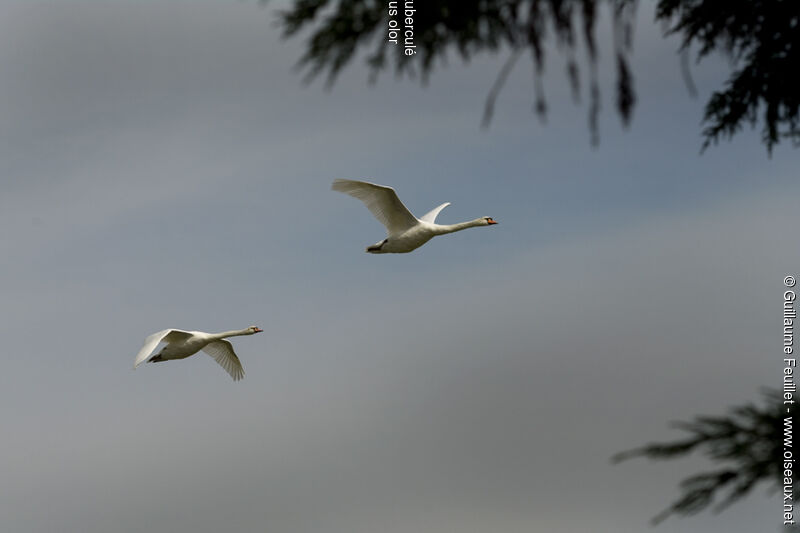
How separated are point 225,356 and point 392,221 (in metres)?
Result: 3.88

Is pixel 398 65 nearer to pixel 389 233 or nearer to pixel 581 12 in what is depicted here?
pixel 581 12

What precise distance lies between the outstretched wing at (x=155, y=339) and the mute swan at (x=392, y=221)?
2.56m

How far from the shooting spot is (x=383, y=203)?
10.3m

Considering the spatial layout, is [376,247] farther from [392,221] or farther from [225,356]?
[225,356]

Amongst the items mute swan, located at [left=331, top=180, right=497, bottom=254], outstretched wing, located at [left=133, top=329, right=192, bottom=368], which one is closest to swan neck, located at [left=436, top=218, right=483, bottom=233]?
mute swan, located at [left=331, top=180, right=497, bottom=254]

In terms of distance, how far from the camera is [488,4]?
590 centimetres

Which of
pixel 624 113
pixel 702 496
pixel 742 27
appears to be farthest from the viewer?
pixel 742 27

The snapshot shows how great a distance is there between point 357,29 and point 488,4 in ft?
3.23

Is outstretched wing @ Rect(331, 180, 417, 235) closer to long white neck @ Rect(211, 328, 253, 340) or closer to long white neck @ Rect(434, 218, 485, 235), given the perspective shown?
long white neck @ Rect(434, 218, 485, 235)

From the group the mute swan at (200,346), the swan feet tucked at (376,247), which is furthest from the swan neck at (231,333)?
the swan feet tucked at (376,247)

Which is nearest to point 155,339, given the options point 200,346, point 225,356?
point 200,346

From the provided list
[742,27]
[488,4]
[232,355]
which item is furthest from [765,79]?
[232,355]

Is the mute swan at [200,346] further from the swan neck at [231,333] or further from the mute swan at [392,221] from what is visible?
the mute swan at [392,221]

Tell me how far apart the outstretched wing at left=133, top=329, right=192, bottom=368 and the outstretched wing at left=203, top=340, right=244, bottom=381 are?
38.0 inches
